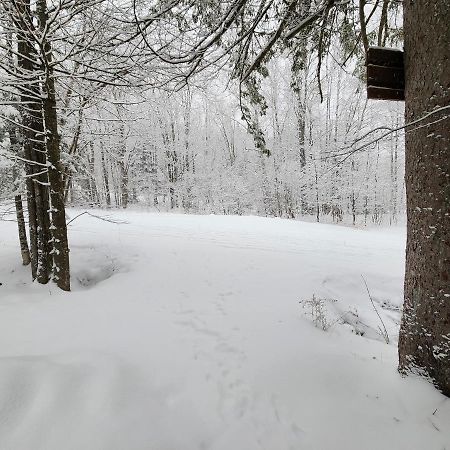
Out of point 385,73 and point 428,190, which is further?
point 385,73

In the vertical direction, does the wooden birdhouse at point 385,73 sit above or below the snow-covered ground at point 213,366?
above

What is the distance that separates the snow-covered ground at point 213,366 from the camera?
1881 mm

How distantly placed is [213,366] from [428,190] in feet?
7.73

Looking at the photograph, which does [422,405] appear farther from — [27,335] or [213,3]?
[213,3]

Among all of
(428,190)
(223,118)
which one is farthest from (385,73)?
(223,118)

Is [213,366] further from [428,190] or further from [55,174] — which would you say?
[55,174]

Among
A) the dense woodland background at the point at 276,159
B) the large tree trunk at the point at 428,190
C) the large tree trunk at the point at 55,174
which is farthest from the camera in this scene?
the dense woodland background at the point at 276,159

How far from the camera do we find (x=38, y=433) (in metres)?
1.73

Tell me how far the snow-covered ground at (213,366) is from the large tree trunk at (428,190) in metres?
0.35

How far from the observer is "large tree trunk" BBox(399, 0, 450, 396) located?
1828mm

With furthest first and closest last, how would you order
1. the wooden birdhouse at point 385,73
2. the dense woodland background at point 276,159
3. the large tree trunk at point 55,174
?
the dense woodland background at point 276,159 < the large tree trunk at point 55,174 < the wooden birdhouse at point 385,73

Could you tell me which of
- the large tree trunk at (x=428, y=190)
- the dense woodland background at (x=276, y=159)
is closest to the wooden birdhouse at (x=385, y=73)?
the large tree trunk at (x=428, y=190)

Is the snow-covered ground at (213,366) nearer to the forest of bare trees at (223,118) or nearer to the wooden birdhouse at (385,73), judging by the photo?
the forest of bare trees at (223,118)

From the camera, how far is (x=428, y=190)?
1.95 meters
